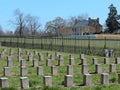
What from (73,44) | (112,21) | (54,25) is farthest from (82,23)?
(73,44)

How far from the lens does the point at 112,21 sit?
10375cm

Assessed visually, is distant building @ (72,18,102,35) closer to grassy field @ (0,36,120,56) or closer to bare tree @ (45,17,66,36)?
bare tree @ (45,17,66,36)

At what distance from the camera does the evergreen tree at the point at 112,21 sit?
4083 inches

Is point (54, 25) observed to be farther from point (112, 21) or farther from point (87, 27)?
point (112, 21)

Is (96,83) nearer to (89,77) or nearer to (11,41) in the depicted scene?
(89,77)

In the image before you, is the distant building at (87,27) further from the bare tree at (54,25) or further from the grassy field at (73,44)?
the grassy field at (73,44)

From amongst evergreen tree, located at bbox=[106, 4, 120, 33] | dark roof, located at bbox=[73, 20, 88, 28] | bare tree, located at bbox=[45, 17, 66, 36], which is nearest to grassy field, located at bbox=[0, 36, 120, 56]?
evergreen tree, located at bbox=[106, 4, 120, 33]

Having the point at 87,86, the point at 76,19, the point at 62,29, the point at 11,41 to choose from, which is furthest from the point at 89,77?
the point at 76,19

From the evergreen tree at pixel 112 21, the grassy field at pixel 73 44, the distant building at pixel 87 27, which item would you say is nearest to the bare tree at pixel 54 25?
the distant building at pixel 87 27

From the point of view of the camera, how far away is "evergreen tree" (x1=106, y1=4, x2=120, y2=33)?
104 meters

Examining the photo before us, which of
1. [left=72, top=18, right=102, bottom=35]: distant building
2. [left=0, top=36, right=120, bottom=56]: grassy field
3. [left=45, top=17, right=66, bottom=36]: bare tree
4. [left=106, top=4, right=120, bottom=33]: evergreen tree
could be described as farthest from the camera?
[left=72, top=18, right=102, bottom=35]: distant building

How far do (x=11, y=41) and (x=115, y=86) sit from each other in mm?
46849

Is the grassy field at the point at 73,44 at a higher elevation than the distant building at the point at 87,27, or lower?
lower

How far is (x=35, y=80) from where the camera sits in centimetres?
1275
